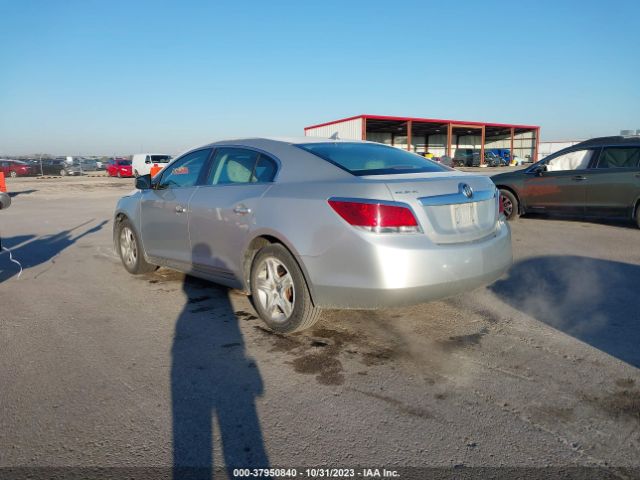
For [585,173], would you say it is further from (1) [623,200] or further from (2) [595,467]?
(2) [595,467]

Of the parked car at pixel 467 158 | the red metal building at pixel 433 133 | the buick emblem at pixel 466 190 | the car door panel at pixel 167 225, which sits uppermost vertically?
the red metal building at pixel 433 133

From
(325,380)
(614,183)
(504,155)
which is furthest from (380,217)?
(504,155)

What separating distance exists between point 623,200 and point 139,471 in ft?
29.8

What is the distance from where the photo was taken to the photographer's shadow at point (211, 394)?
7.72 ft

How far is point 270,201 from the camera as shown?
12.7 ft

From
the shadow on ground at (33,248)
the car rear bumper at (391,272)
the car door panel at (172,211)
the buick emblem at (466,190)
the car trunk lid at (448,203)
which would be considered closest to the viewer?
the car rear bumper at (391,272)

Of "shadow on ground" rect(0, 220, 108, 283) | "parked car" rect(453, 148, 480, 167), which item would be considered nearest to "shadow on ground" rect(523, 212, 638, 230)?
"shadow on ground" rect(0, 220, 108, 283)

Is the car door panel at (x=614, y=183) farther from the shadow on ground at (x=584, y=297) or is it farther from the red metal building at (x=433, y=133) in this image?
the red metal building at (x=433, y=133)

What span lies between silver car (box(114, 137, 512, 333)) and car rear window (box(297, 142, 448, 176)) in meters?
0.01

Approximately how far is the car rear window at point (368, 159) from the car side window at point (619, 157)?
625 centimetres

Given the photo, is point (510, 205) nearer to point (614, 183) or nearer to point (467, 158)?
point (614, 183)

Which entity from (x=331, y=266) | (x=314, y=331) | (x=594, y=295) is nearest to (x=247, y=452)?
(x=331, y=266)

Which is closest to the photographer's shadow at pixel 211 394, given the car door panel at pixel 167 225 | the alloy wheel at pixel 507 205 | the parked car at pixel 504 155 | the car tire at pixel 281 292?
the car tire at pixel 281 292

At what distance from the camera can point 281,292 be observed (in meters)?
3.88
